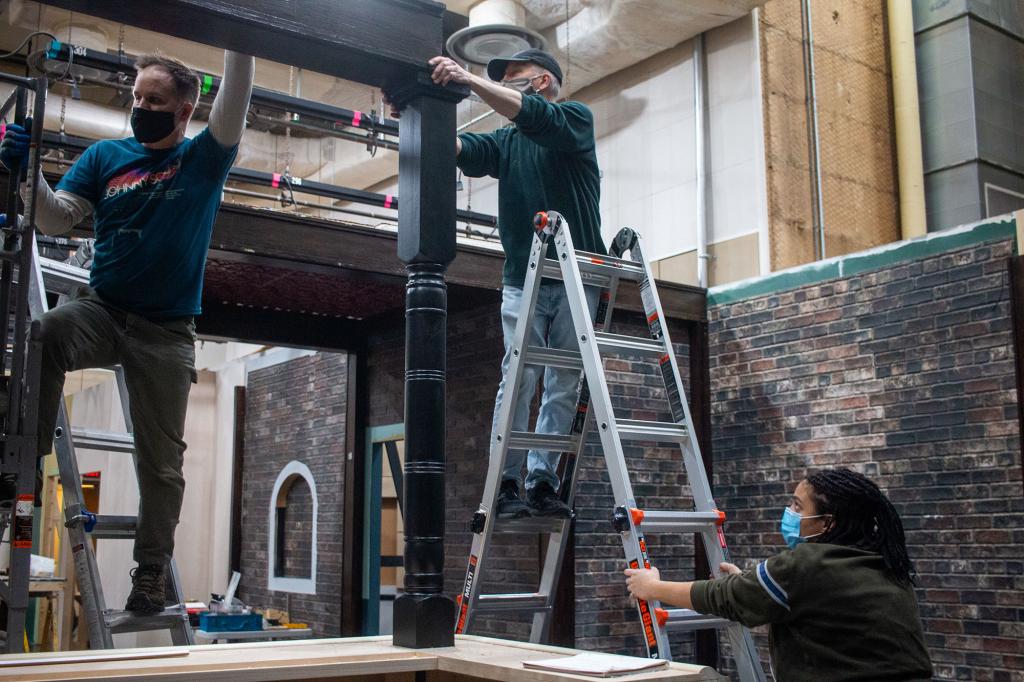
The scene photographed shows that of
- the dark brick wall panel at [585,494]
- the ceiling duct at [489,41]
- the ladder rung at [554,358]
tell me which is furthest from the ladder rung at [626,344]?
the ceiling duct at [489,41]

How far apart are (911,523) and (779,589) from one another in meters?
3.31

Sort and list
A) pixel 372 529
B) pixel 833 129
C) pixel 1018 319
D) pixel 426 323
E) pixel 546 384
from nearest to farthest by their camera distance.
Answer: pixel 426 323, pixel 546 384, pixel 1018 319, pixel 833 129, pixel 372 529

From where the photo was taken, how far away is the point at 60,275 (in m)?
3.40

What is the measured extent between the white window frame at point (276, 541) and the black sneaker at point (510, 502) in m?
5.00

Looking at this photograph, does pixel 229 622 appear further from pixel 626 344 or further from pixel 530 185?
pixel 626 344

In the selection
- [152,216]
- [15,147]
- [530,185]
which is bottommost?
[152,216]

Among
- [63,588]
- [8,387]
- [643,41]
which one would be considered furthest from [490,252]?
[63,588]

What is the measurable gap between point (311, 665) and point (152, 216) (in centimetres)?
150

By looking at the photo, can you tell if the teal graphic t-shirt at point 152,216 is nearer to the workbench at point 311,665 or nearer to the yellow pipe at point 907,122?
the workbench at point 311,665

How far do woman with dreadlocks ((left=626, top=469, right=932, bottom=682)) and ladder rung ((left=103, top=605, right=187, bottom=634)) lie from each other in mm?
1392

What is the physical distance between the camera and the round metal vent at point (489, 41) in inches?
254

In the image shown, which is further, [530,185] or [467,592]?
[530,185]

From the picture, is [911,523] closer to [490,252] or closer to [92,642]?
[490,252]

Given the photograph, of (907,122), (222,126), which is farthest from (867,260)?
(222,126)
